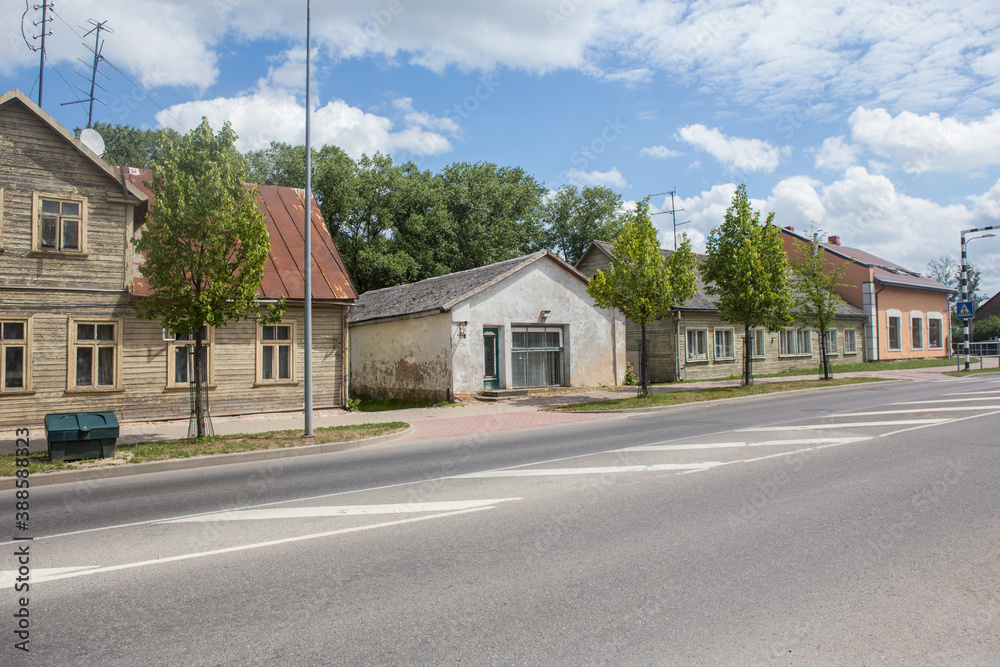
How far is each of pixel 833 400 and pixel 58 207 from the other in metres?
22.0

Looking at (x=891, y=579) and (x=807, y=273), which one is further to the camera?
(x=807, y=273)

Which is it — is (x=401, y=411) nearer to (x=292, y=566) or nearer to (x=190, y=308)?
(x=190, y=308)

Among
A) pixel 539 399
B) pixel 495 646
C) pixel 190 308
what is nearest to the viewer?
pixel 495 646

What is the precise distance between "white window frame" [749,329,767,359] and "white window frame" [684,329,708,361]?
374 centimetres

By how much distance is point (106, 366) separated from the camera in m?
16.1

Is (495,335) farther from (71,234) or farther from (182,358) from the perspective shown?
(71,234)

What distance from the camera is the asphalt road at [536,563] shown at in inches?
146

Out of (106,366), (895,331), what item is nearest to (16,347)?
(106,366)

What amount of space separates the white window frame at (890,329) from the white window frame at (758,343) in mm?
12969

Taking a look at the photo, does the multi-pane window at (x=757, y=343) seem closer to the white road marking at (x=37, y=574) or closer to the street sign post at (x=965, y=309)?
the street sign post at (x=965, y=309)

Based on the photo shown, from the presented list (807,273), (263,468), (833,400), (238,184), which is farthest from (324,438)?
(807,273)

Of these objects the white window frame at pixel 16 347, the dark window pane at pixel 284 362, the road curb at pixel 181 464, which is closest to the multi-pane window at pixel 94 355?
the white window frame at pixel 16 347

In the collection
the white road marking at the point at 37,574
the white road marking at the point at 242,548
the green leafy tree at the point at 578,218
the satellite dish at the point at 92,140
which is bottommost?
the white road marking at the point at 37,574

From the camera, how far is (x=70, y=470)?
394 inches
